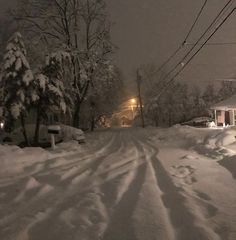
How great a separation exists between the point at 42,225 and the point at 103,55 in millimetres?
33660

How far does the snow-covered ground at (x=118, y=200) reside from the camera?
619cm

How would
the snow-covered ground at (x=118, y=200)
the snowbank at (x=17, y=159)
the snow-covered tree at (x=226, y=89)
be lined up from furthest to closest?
the snow-covered tree at (x=226, y=89) → the snowbank at (x=17, y=159) → the snow-covered ground at (x=118, y=200)

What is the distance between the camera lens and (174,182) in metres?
10.3

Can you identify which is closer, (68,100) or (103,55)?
(68,100)

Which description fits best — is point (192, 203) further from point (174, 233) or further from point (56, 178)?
point (56, 178)

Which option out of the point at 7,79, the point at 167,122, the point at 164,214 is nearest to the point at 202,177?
the point at 164,214

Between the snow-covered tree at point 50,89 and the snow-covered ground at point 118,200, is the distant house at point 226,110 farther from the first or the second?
the snow-covered ground at point 118,200

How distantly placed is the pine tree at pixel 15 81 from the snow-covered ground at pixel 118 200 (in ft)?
31.1

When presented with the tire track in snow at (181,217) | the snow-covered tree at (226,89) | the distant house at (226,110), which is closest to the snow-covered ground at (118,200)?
the tire track in snow at (181,217)

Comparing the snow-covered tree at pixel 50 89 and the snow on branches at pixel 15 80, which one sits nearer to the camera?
the snow on branches at pixel 15 80

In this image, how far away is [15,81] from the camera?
23922 millimetres

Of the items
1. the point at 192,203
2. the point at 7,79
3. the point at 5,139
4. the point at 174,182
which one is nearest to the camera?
the point at 192,203

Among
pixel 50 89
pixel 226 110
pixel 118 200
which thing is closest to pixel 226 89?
pixel 226 110

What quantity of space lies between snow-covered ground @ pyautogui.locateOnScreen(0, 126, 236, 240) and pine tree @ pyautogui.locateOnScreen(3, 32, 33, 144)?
9.49 meters
